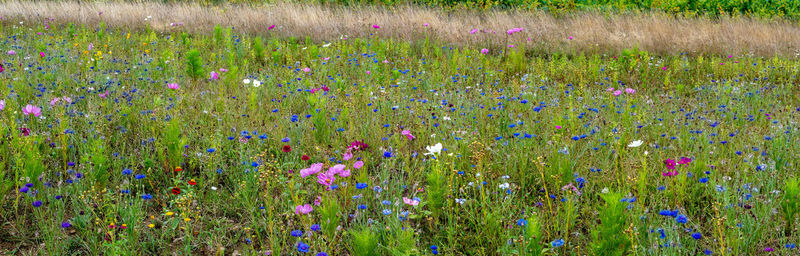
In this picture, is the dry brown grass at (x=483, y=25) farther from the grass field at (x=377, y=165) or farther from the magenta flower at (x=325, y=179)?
the magenta flower at (x=325, y=179)

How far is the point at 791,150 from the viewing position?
313 cm

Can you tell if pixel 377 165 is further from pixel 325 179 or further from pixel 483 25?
pixel 483 25

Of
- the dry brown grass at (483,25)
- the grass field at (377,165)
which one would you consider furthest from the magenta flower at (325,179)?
the dry brown grass at (483,25)

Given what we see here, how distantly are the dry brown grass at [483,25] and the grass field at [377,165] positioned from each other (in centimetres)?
187

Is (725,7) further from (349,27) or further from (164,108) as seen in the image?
A: (164,108)

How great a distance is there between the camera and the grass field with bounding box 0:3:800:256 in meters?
2.33

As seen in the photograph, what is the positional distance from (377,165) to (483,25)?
6058 mm

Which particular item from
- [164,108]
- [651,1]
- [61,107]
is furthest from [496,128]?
[651,1]

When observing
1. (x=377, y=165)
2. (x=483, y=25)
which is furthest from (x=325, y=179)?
(x=483, y=25)

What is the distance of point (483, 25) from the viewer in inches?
348

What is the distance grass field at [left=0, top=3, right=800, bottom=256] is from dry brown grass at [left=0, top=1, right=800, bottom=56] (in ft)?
6.15

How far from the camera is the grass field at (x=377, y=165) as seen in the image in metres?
2.33

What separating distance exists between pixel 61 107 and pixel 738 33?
8631 mm

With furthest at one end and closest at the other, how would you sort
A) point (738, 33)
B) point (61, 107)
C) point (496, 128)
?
point (738, 33) → point (496, 128) → point (61, 107)
